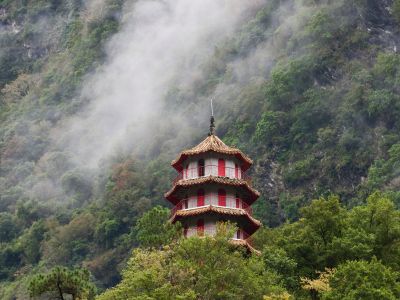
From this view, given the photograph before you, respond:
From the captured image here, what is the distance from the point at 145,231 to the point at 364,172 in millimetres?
47247

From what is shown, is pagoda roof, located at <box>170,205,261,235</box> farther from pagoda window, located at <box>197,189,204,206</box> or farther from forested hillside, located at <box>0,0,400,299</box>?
forested hillside, located at <box>0,0,400,299</box>

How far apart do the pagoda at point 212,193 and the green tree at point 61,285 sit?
7254 millimetres

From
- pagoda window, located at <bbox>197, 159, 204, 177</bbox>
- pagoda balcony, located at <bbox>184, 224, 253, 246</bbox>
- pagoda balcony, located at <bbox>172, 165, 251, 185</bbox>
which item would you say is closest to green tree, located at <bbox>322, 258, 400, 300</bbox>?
pagoda balcony, located at <bbox>184, 224, 253, 246</bbox>

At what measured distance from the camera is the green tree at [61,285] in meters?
35.9

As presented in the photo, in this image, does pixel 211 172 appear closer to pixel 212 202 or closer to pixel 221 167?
pixel 221 167

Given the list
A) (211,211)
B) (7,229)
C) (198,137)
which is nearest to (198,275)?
(211,211)

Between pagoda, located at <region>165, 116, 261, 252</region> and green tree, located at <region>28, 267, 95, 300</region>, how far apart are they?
7.25m

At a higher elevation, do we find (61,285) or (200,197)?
(200,197)

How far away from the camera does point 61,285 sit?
36.4 meters

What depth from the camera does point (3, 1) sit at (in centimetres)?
16525

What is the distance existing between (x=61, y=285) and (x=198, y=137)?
6967 centimetres

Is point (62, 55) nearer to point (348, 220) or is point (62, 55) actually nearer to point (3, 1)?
point (3, 1)

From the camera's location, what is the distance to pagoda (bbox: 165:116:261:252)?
4309cm

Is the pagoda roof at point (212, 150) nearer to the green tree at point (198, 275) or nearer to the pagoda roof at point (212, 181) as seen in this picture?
the pagoda roof at point (212, 181)
